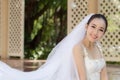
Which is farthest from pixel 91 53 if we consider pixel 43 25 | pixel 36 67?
pixel 43 25

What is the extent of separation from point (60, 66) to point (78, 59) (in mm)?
464

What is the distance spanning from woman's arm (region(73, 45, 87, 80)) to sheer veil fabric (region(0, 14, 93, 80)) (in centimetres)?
21

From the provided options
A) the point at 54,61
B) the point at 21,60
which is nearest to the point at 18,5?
the point at 21,60

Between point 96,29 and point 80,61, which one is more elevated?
point 96,29

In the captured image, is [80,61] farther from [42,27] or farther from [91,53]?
[42,27]

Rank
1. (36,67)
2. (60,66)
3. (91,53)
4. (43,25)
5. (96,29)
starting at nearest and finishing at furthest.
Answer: (96,29)
(91,53)
(60,66)
(36,67)
(43,25)

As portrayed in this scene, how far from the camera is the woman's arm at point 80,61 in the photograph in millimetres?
2105

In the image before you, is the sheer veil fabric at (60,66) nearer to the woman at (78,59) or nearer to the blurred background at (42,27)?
the woman at (78,59)

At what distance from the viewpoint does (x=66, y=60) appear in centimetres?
249

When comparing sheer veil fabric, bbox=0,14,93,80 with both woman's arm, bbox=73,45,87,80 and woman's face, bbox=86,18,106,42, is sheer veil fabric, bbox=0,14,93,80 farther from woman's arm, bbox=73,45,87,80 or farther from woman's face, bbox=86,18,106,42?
woman's face, bbox=86,18,106,42

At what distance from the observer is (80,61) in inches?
83.7

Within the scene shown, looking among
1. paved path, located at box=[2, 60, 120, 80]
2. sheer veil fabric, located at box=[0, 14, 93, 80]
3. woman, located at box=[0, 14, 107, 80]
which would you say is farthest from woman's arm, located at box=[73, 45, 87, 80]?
paved path, located at box=[2, 60, 120, 80]

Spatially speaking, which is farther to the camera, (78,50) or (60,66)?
(60,66)

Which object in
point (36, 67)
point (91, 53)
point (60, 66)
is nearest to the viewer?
point (91, 53)
